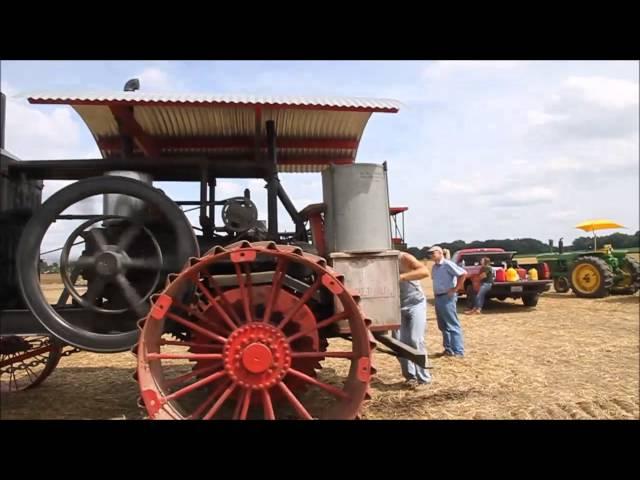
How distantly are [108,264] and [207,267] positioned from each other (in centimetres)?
73

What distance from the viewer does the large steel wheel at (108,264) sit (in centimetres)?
317

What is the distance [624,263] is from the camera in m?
12.4

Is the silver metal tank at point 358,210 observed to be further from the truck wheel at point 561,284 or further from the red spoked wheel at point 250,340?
the truck wheel at point 561,284

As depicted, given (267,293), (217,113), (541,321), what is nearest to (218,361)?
(267,293)

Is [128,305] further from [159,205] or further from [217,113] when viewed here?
[217,113]

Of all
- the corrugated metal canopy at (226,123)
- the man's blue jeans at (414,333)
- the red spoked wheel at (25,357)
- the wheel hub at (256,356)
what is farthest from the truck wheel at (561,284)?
the red spoked wheel at (25,357)

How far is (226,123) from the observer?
3961 mm

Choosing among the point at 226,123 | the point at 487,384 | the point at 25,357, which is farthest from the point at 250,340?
the point at 487,384

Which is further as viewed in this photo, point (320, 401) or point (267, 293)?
point (320, 401)

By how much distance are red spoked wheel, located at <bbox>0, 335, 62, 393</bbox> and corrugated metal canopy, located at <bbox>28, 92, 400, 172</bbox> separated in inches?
77.4

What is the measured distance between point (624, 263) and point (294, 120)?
12108 millimetres

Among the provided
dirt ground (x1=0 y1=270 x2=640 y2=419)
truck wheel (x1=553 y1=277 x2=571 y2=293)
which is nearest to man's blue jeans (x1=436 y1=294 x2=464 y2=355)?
dirt ground (x1=0 y1=270 x2=640 y2=419)

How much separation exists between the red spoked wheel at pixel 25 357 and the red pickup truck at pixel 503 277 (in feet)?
29.0
